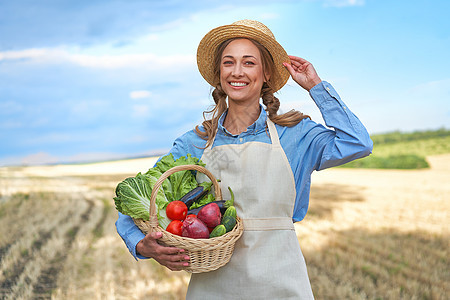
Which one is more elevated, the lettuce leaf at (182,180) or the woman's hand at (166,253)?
the lettuce leaf at (182,180)

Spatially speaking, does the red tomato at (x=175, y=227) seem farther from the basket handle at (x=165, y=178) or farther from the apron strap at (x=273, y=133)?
the apron strap at (x=273, y=133)

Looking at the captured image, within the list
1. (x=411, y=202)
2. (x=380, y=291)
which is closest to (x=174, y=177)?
(x=380, y=291)

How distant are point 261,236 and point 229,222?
12.2 inches

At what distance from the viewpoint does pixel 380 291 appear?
5613 millimetres

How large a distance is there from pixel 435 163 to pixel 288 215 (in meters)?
17.6

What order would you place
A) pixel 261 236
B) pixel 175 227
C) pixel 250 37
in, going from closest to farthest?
pixel 175 227 < pixel 261 236 < pixel 250 37

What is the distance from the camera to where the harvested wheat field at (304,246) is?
573 cm

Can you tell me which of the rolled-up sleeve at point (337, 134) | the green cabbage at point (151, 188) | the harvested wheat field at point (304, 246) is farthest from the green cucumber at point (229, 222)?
the harvested wheat field at point (304, 246)

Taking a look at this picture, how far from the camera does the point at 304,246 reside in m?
7.32

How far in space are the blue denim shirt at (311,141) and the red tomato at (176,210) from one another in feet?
0.78

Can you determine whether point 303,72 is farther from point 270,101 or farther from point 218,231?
point 218,231

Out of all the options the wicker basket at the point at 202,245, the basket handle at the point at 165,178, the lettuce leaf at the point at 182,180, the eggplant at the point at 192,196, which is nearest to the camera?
the wicker basket at the point at 202,245

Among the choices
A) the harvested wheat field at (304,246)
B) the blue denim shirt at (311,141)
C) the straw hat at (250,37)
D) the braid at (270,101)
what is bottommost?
the harvested wheat field at (304,246)

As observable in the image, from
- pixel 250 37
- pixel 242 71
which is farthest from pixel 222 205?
pixel 250 37
